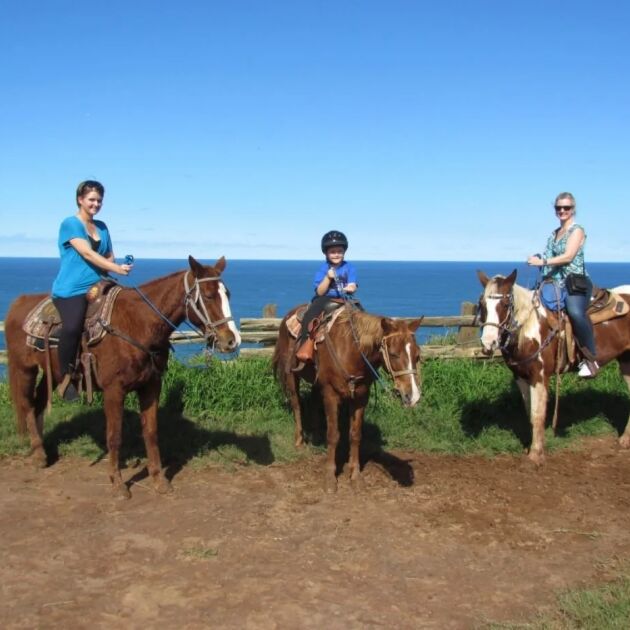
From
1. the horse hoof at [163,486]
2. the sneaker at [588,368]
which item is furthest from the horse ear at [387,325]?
the sneaker at [588,368]

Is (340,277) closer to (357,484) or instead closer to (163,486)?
(357,484)

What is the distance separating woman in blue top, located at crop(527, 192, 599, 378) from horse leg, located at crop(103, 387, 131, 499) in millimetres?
5188

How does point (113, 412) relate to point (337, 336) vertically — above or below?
below

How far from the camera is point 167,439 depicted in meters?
8.10

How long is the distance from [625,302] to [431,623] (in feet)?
19.8

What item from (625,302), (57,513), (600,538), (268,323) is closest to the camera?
(600,538)

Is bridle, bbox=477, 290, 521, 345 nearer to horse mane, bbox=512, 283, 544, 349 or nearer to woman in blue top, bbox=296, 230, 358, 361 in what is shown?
horse mane, bbox=512, 283, 544, 349

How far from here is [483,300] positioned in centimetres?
717

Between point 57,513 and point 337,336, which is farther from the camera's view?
point 337,336

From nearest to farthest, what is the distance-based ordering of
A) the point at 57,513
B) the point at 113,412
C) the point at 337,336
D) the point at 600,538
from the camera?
1. the point at 600,538
2. the point at 57,513
3. the point at 113,412
4. the point at 337,336

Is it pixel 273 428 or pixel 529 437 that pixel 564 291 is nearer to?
pixel 529 437

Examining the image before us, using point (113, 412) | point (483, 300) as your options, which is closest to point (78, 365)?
point (113, 412)

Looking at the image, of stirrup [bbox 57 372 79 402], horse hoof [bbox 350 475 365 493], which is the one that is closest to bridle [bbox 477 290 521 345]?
horse hoof [bbox 350 475 365 493]

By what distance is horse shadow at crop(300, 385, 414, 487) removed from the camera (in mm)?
7326
